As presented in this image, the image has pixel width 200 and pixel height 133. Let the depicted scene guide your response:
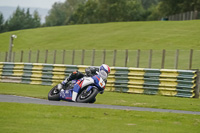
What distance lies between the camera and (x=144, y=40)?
48.7 m

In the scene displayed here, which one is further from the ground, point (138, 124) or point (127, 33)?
point (127, 33)

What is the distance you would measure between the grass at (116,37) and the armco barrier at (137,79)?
1849 cm

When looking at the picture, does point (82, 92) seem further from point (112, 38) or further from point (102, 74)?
point (112, 38)

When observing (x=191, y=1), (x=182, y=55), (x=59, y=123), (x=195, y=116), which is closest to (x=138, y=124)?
(x=59, y=123)

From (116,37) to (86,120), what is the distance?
4383 centimetres

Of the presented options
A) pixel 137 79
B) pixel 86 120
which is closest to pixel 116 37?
pixel 137 79

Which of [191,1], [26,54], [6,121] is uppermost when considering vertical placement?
[191,1]

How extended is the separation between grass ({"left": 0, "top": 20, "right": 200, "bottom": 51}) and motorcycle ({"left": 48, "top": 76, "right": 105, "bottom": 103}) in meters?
26.7

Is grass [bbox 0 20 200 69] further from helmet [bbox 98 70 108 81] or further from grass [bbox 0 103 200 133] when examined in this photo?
grass [bbox 0 103 200 133]

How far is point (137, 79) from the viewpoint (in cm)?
2055

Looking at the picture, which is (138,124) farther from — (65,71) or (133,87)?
(65,71)

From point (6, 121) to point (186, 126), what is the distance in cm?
339

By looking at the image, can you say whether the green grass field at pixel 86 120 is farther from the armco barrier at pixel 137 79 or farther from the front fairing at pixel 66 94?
the armco barrier at pixel 137 79

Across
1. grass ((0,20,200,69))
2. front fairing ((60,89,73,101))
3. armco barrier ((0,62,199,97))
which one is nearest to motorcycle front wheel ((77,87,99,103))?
front fairing ((60,89,73,101))
